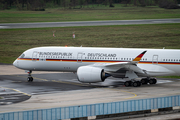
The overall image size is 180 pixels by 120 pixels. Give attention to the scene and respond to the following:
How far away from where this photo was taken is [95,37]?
281 ft

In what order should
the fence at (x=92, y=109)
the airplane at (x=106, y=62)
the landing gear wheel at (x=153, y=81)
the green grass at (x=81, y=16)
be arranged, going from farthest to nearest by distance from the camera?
1. the green grass at (x=81, y=16)
2. the landing gear wheel at (x=153, y=81)
3. the airplane at (x=106, y=62)
4. the fence at (x=92, y=109)

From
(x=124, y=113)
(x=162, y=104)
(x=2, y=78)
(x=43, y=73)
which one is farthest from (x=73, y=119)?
(x=43, y=73)

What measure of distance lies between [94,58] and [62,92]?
24.2 ft

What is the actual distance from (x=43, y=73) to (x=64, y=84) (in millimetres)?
11056

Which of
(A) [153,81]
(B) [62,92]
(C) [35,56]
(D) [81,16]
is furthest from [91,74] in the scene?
(D) [81,16]

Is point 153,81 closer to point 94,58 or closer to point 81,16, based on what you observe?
point 94,58

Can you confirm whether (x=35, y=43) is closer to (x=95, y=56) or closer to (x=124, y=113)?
(x=95, y=56)

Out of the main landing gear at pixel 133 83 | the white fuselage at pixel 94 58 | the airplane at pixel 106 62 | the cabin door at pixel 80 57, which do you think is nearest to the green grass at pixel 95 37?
the white fuselage at pixel 94 58

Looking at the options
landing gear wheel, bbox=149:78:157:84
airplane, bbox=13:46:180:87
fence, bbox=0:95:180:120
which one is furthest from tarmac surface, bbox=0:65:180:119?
fence, bbox=0:95:180:120

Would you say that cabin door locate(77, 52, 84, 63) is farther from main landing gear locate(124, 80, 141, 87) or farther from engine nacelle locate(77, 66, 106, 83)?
main landing gear locate(124, 80, 141, 87)

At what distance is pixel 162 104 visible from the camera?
27.4 m

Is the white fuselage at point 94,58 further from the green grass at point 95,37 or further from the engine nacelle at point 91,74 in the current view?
the green grass at point 95,37

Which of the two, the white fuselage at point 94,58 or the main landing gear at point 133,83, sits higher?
the white fuselage at point 94,58

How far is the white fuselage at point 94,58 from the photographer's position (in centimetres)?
4012
